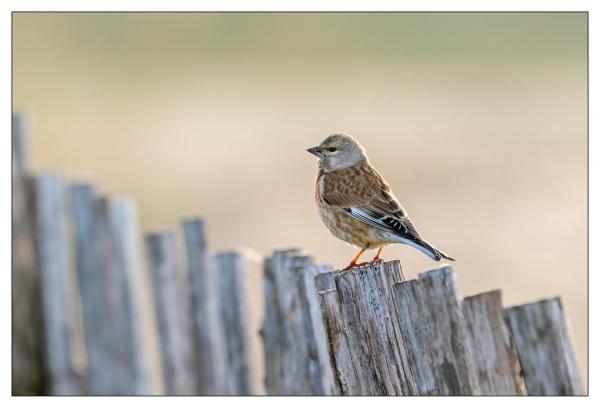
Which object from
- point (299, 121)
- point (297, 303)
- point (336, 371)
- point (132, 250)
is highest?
point (299, 121)

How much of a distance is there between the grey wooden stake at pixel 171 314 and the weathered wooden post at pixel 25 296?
1223 millimetres

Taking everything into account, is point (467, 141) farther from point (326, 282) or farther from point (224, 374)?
point (326, 282)

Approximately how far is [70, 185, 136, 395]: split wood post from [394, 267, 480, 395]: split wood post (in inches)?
134

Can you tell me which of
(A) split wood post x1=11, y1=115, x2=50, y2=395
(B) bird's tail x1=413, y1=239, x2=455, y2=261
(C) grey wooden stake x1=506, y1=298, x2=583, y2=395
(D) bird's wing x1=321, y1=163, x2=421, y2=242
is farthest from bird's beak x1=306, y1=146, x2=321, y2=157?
(C) grey wooden stake x1=506, y1=298, x2=583, y2=395

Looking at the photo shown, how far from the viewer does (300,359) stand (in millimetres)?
5859

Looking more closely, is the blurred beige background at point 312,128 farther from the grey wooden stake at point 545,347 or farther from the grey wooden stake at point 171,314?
the grey wooden stake at point 545,347

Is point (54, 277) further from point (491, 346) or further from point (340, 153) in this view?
point (491, 346)

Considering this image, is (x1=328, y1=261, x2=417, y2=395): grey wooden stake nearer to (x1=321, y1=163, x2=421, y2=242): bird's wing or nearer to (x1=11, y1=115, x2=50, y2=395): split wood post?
(x1=321, y1=163, x2=421, y2=242): bird's wing

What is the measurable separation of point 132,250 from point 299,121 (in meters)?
9.41

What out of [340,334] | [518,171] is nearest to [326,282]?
[340,334]

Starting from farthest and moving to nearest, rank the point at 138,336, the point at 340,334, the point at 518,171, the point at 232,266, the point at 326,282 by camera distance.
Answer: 1. the point at 518,171
2. the point at 138,336
3. the point at 232,266
4. the point at 326,282
5. the point at 340,334

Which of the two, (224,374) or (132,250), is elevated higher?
(132,250)

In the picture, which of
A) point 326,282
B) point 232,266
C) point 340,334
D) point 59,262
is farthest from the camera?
point 59,262

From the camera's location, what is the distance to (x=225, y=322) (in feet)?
22.2
